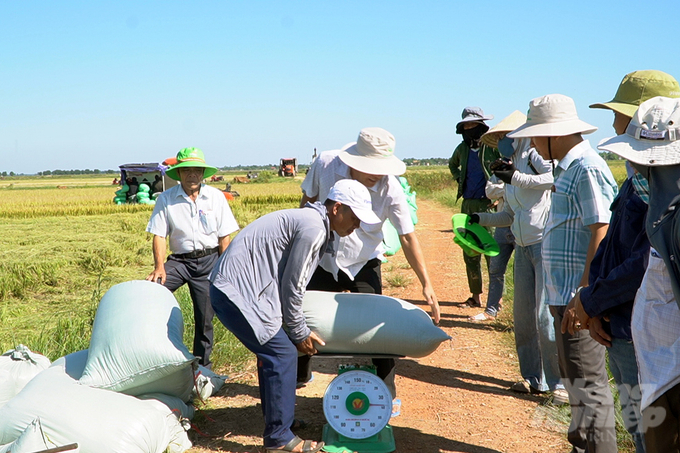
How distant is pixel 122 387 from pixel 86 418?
0.47m

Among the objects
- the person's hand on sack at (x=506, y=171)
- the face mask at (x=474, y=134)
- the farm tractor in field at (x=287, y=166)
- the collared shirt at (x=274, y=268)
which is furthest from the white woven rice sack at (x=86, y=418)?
the farm tractor in field at (x=287, y=166)

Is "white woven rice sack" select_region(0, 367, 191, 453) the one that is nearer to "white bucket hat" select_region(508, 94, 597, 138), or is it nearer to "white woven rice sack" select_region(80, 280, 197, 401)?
"white woven rice sack" select_region(80, 280, 197, 401)

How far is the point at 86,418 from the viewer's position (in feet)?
9.41

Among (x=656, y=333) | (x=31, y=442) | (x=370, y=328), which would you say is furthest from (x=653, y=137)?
(x=31, y=442)

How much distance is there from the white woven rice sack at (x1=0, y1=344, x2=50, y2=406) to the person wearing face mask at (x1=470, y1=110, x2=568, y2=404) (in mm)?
3194

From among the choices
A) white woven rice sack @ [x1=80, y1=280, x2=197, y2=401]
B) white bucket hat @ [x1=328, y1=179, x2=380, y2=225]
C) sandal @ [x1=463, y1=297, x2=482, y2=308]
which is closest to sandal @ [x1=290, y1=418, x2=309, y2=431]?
white woven rice sack @ [x1=80, y1=280, x2=197, y2=401]

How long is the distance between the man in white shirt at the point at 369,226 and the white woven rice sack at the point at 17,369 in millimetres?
1784

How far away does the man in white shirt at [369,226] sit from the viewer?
3709 mm

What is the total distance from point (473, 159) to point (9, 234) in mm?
11477

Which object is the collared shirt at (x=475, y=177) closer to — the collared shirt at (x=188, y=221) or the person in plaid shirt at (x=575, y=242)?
the collared shirt at (x=188, y=221)

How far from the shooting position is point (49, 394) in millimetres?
2979

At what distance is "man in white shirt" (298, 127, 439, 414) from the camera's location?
3709 millimetres

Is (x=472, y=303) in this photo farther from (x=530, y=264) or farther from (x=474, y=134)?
(x=530, y=264)

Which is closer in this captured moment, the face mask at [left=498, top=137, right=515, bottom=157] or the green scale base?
the green scale base
